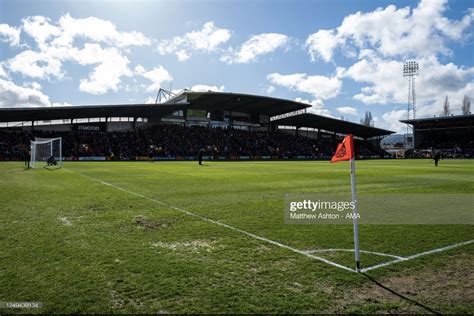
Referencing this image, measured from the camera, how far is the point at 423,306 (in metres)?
3.99

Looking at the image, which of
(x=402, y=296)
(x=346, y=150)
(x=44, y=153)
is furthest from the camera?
(x=44, y=153)

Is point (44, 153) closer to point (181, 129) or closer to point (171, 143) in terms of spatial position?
point (171, 143)

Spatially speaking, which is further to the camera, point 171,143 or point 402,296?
point 171,143

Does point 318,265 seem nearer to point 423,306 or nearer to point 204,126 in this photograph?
point 423,306

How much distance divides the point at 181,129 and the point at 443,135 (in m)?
82.8

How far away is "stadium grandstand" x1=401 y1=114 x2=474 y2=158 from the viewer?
9100 centimetres

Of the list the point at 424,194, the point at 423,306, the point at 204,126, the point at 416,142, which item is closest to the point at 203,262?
the point at 423,306

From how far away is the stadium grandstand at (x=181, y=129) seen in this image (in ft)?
192

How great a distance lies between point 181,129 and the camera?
7100 cm

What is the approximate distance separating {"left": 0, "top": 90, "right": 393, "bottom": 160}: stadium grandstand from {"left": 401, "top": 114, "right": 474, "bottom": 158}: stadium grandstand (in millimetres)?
20734

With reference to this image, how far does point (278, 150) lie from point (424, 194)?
64828mm

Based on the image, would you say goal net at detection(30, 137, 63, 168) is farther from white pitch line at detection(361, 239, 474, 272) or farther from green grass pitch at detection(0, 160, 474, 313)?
white pitch line at detection(361, 239, 474, 272)

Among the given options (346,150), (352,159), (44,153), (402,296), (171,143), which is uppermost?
(171,143)

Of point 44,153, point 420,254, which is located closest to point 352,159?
point 420,254
